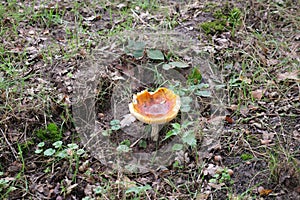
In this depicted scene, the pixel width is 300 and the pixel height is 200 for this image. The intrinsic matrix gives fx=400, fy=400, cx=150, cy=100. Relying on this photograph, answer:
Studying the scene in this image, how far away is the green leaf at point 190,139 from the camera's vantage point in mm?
3400

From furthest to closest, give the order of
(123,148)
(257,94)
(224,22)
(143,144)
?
(224,22), (257,94), (143,144), (123,148)

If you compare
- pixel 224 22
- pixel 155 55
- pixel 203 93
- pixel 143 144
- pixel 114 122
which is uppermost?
pixel 224 22

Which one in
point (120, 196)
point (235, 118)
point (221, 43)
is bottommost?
point (120, 196)

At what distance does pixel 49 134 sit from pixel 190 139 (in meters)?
1.26

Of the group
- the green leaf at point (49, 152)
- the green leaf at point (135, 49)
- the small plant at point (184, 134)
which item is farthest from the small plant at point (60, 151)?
the green leaf at point (135, 49)

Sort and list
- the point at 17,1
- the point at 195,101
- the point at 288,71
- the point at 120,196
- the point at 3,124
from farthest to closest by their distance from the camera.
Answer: the point at 17,1 → the point at 288,71 → the point at 195,101 → the point at 3,124 → the point at 120,196

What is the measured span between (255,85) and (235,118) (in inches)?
21.8

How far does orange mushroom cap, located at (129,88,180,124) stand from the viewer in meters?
3.28

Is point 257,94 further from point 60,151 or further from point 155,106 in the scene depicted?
point 60,151

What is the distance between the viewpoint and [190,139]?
3.45m

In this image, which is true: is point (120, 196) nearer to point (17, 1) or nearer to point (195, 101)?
point (195, 101)

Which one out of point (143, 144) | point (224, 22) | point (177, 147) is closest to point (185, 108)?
point (177, 147)

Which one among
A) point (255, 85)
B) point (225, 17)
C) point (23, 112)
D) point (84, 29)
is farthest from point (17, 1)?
point (255, 85)

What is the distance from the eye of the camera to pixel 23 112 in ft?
12.3
